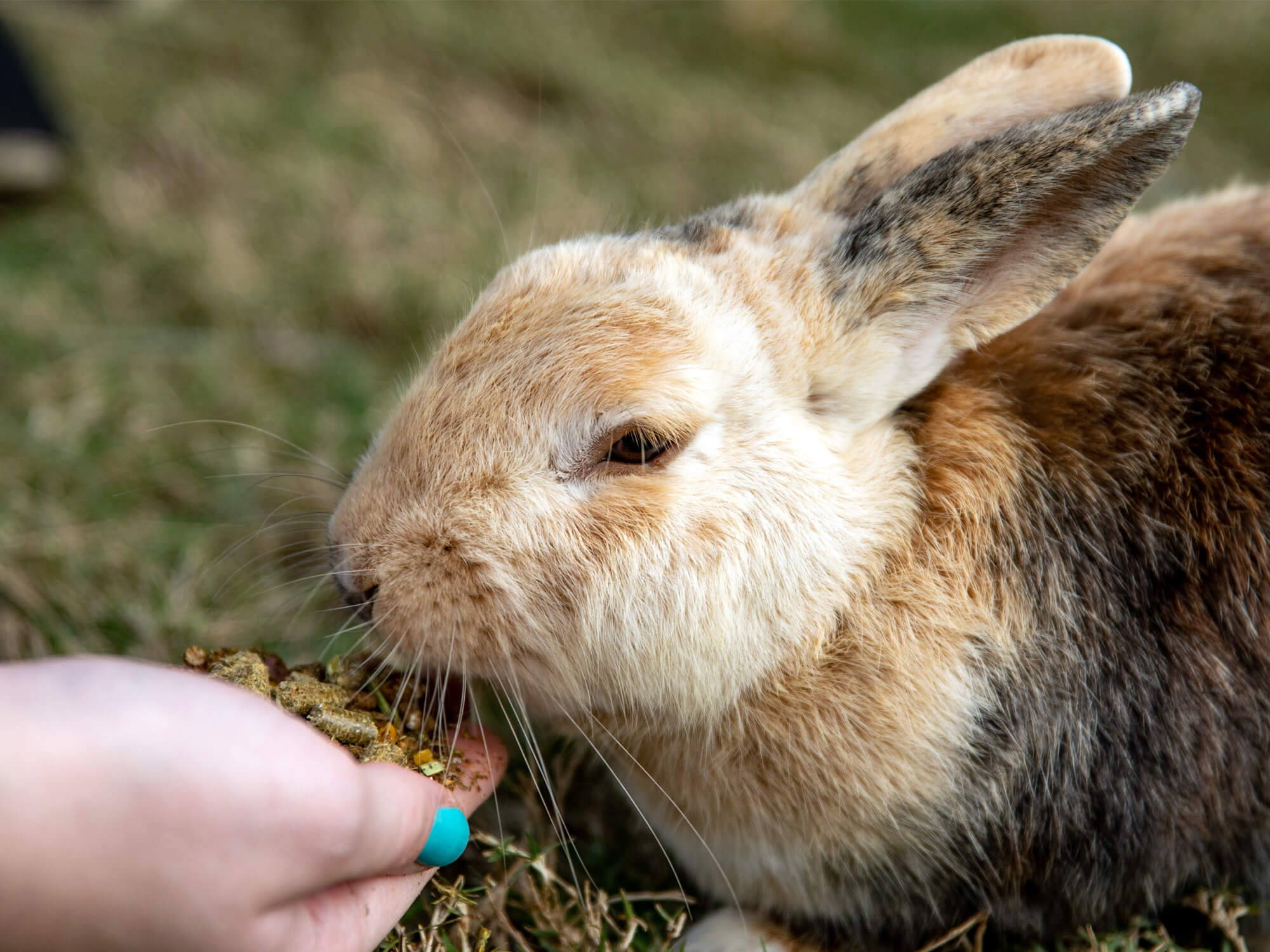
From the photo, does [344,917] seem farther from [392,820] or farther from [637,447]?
[637,447]

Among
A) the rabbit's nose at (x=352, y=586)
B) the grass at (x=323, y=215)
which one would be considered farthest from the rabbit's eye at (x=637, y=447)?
the grass at (x=323, y=215)

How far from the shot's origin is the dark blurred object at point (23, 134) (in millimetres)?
4926

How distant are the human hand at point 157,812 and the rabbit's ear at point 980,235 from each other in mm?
1325

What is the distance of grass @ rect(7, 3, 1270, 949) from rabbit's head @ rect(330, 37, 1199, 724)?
50cm

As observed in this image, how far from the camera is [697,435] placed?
6.77ft

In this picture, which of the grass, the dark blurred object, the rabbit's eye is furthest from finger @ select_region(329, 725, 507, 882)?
the dark blurred object

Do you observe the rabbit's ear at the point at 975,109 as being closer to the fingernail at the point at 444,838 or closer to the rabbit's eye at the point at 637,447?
the rabbit's eye at the point at 637,447

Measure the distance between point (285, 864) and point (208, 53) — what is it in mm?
6604

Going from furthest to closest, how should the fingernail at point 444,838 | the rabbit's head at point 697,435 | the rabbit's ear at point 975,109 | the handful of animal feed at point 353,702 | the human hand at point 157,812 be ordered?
1. the rabbit's ear at point 975,109
2. the rabbit's head at point 697,435
3. the handful of animal feed at point 353,702
4. the fingernail at point 444,838
5. the human hand at point 157,812

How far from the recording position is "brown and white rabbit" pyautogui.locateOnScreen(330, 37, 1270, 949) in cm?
201

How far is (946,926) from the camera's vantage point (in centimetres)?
234

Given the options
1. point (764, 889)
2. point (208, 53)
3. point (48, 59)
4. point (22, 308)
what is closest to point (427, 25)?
point (208, 53)

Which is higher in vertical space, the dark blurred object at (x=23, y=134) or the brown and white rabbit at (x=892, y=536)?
the dark blurred object at (x=23, y=134)

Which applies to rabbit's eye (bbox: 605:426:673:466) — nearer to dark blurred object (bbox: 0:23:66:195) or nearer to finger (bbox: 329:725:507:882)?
finger (bbox: 329:725:507:882)
